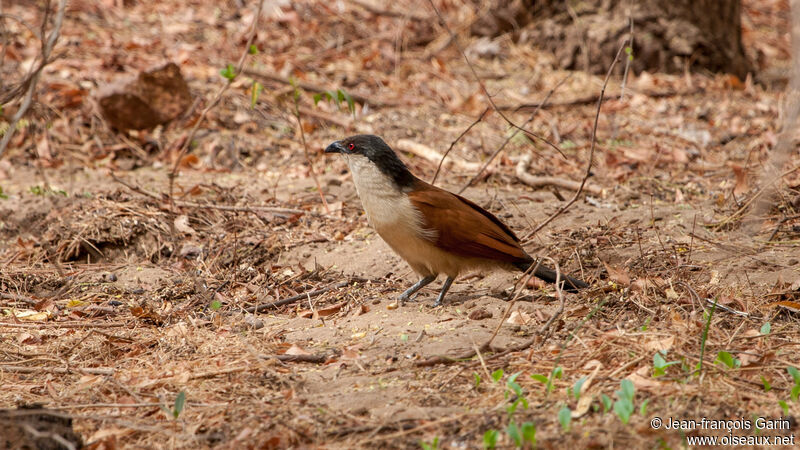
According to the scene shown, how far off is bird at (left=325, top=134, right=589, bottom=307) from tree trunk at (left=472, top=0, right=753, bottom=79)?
Result: 4.81 meters

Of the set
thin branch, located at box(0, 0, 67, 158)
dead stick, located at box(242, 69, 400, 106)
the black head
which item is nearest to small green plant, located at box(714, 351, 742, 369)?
the black head

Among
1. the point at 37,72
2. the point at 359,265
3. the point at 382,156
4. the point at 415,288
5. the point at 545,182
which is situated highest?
the point at 37,72

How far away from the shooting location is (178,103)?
7645mm

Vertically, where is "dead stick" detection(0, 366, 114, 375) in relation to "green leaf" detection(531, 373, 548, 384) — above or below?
below

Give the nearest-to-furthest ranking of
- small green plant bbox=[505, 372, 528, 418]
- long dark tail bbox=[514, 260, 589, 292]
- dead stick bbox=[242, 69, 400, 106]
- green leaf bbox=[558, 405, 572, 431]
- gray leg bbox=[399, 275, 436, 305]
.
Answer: green leaf bbox=[558, 405, 572, 431] → small green plant bbox=[505, 372, 528, 418] → long dark tail bbox=[514, 260, 589, 292] → gray leg bbox=[399, 275, 436, 305] → dead stick bbox=[242, 69, 400, 106]

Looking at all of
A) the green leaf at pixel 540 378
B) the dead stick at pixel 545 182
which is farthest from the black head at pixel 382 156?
the dead stick at pixel 545 182

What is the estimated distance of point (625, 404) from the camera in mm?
2680

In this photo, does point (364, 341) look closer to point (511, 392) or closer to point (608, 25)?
point (511, 392)

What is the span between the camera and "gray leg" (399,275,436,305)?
4574mm

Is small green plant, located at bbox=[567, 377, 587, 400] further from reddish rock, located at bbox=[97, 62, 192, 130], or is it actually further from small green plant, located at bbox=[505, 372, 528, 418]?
reddish rock, located at bbox=[97, 62, 192, 130]

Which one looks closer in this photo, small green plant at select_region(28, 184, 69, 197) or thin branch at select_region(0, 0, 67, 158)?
thin branch at select_region(0, 0, 67, 158)

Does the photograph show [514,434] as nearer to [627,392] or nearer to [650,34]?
[627,392]

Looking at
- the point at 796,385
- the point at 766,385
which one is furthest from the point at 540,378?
the point at 796,385

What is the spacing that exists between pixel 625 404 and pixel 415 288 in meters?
2.10
